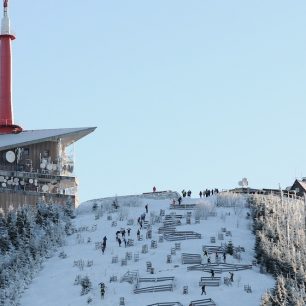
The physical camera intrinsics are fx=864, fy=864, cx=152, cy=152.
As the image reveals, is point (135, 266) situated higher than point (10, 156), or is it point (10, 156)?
point (10, 156)

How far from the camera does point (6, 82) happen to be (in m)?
72.6

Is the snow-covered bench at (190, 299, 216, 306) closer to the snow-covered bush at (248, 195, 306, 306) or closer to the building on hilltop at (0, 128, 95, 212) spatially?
the snow-covered bush at (248, 195, 306, 306)

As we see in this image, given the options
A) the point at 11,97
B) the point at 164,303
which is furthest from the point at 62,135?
the point at 164,303

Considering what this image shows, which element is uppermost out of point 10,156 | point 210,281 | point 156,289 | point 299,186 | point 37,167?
point 10,156

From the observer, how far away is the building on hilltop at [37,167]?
61.8 meters

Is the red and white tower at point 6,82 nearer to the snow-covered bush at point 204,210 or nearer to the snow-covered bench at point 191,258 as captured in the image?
the snow-covered bush at point 204,210

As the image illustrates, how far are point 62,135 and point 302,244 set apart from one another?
73.2ft

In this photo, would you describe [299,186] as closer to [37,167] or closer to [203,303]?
[37,167]

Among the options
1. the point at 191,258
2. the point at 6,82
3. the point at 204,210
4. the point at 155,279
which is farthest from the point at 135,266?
the point at 6,82

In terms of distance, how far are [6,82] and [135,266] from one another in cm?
2919

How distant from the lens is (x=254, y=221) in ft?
181

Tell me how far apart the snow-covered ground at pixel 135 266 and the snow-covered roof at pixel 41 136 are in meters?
6.52

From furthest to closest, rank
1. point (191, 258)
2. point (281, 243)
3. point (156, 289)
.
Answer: point (281, 243) → point (191, 258) → point (156, 289)

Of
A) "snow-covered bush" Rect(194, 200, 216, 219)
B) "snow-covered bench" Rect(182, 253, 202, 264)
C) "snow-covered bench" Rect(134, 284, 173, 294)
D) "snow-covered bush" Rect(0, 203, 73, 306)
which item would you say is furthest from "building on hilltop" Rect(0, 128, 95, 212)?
"snow-covered bench" Rect(134, 284, 173, 294)
